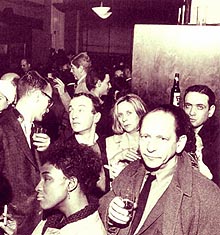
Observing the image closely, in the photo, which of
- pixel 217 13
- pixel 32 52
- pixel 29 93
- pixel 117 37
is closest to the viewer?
pixel 29 93

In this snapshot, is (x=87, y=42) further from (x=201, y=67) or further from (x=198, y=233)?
(x=198, y=233)

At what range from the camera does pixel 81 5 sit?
1795 cm

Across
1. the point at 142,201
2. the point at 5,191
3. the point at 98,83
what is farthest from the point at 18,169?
the point at 98,83

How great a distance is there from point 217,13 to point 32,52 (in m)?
13.4

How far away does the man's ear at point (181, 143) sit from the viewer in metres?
2.72

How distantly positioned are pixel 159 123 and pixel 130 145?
4.31 ft

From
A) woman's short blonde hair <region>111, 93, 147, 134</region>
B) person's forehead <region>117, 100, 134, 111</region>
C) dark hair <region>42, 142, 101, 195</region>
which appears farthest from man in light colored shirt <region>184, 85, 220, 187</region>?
dark hair <region>42, 142, 101, 195</region>

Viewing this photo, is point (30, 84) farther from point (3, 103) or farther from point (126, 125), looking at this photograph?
point (126, 125)

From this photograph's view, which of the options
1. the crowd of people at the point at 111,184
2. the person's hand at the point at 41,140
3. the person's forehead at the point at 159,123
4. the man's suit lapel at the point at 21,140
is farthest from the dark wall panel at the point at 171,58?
the person's forehead at the point at 159,123

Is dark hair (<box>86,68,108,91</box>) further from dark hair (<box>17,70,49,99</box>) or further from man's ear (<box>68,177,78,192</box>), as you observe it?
man's ear (<box>68,177,78,192</box>)

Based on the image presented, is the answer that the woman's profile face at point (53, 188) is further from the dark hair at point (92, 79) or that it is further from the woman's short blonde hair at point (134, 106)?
the dark hair at point (92, 79)

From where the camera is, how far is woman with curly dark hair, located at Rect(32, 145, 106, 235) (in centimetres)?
253

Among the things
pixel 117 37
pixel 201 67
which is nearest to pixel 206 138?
pixel 201 67

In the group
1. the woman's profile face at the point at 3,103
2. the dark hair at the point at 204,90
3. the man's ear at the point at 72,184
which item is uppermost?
the dark hair at the point at 204,90
